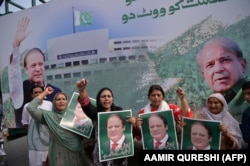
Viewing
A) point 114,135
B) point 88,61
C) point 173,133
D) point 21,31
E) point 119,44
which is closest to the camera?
point 173,133

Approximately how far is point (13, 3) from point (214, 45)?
324cm

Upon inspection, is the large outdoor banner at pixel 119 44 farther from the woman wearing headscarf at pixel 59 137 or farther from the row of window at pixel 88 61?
the woman wearing headscarf at pixel 59 137

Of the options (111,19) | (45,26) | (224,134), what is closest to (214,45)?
(224,134)

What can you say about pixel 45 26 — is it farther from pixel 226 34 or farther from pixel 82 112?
pixel 226 34

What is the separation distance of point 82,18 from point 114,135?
148 cm

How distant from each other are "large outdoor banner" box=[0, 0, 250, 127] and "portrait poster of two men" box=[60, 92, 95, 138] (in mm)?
305

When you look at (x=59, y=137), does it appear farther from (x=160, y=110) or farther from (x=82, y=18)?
(x=82, y=18)

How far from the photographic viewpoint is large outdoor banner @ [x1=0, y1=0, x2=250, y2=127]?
327 cm

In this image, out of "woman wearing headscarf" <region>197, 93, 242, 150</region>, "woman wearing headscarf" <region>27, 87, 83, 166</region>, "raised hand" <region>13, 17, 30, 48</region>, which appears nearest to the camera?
"woman wearing headscarf" <region>197, 93, 242, 150</region>

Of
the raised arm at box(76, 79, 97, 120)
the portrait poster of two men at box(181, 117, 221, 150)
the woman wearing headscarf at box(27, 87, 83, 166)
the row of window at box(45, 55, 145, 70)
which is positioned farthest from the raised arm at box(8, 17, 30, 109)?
the portrait poster of two men at box(181, 117, 221, 150)

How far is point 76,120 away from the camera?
3.59 metres

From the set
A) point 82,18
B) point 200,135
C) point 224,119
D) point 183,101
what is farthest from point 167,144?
point 82,18

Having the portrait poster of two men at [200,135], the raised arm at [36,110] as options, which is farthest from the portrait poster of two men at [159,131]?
the raised arm at [36,110]

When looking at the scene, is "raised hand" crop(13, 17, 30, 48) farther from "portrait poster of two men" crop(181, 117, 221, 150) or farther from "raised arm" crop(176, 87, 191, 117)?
"portrait poster of two men" crop(181, 117, 221, 150)
